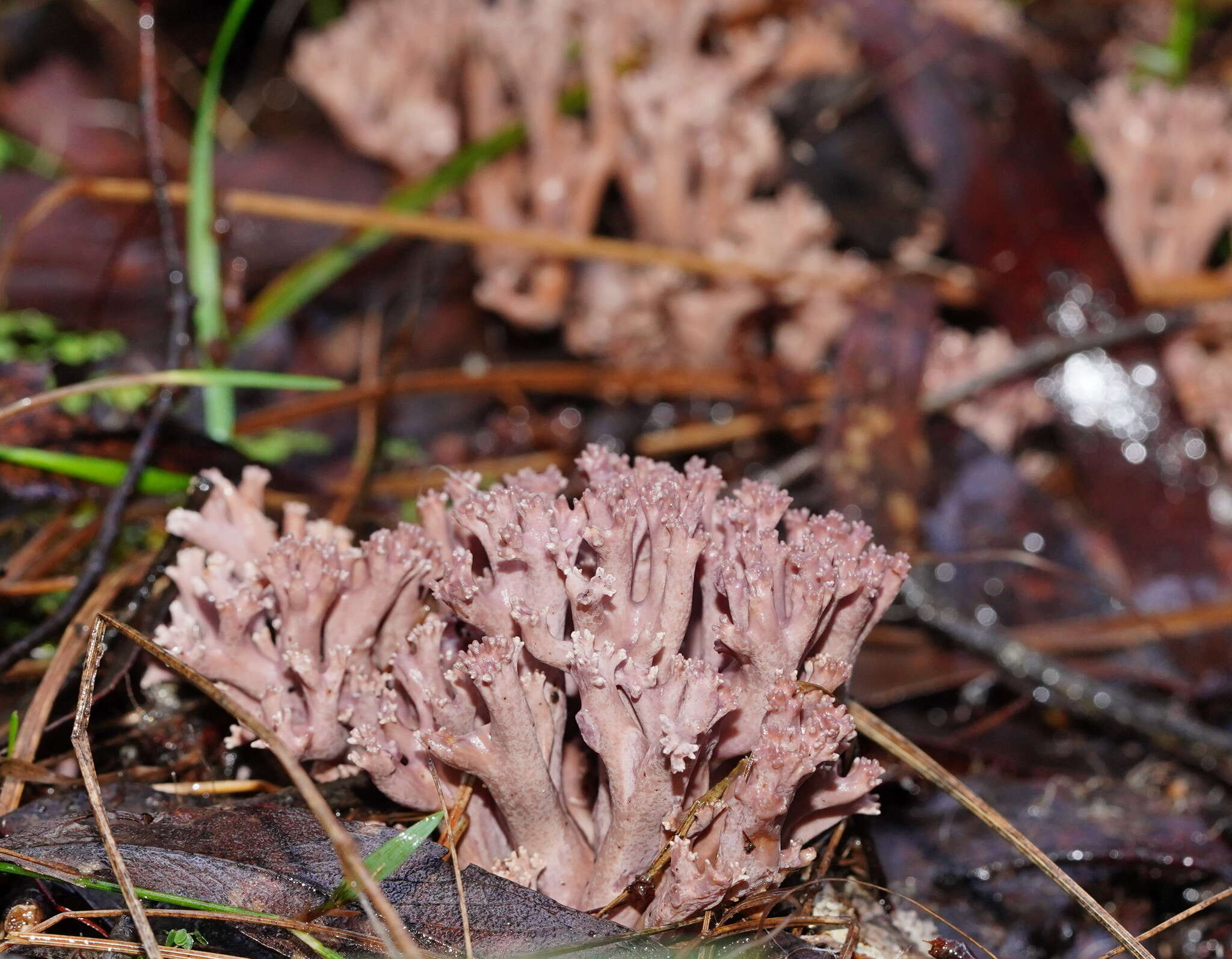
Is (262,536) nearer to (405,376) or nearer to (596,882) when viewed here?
(596,882)

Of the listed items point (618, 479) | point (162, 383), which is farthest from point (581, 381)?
point (618, 479)

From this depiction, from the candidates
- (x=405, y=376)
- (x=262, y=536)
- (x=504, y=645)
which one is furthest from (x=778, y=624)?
A: (x=405, y=376)

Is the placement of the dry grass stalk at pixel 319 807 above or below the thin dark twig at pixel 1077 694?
above

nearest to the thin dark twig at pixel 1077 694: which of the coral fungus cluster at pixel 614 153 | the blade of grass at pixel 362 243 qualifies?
the coral fungus cluster at pixel 614 153

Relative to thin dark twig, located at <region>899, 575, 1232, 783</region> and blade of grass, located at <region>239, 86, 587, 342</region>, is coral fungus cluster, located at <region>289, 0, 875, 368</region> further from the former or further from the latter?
thin dark twig, located at <region>899, 575, 1232, 783</region>

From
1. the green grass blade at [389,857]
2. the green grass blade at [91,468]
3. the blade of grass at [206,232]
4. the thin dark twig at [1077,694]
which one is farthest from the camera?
the blade of grass at [206,232]

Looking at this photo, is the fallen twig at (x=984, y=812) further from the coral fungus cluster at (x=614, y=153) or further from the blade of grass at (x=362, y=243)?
the blade of grass at (x=362, y=243)

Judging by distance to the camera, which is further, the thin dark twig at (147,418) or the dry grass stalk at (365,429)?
the dry grass stalk at (365,429)
